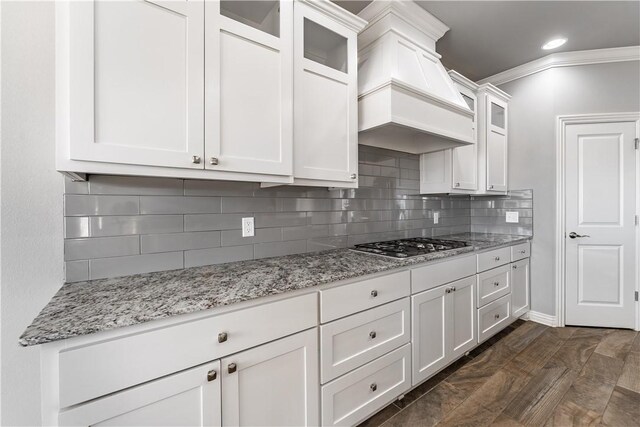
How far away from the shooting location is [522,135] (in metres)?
3.09

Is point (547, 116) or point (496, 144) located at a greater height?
point (547, 116)

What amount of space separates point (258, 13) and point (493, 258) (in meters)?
2.55

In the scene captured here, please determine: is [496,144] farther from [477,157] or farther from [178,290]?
[178,290]

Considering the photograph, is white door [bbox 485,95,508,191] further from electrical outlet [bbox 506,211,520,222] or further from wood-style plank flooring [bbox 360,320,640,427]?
wood-style plank flooring [bbox 360,320,640,427]

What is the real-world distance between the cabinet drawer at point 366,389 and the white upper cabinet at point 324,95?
3.50ft

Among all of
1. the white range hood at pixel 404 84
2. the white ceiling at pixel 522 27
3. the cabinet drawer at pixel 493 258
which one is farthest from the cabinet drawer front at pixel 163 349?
the white ceiling at pixel 522 27

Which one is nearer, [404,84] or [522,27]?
[404,84]

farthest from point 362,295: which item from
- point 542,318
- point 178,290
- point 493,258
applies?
point 542,318

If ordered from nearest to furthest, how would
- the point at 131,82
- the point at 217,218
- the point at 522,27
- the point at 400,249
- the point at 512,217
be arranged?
the point at 131,82 → the point at 217,218 → the point at 400,249 → the point at 522,27 → the point at 512,217

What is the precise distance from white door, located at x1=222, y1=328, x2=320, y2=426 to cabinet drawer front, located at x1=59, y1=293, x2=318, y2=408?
52 mm

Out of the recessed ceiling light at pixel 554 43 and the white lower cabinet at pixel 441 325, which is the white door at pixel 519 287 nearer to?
the white lower cabinet at pixel 441 325

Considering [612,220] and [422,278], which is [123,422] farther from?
[612,220]

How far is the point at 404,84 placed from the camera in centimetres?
172

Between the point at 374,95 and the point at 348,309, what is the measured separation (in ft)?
4.32
